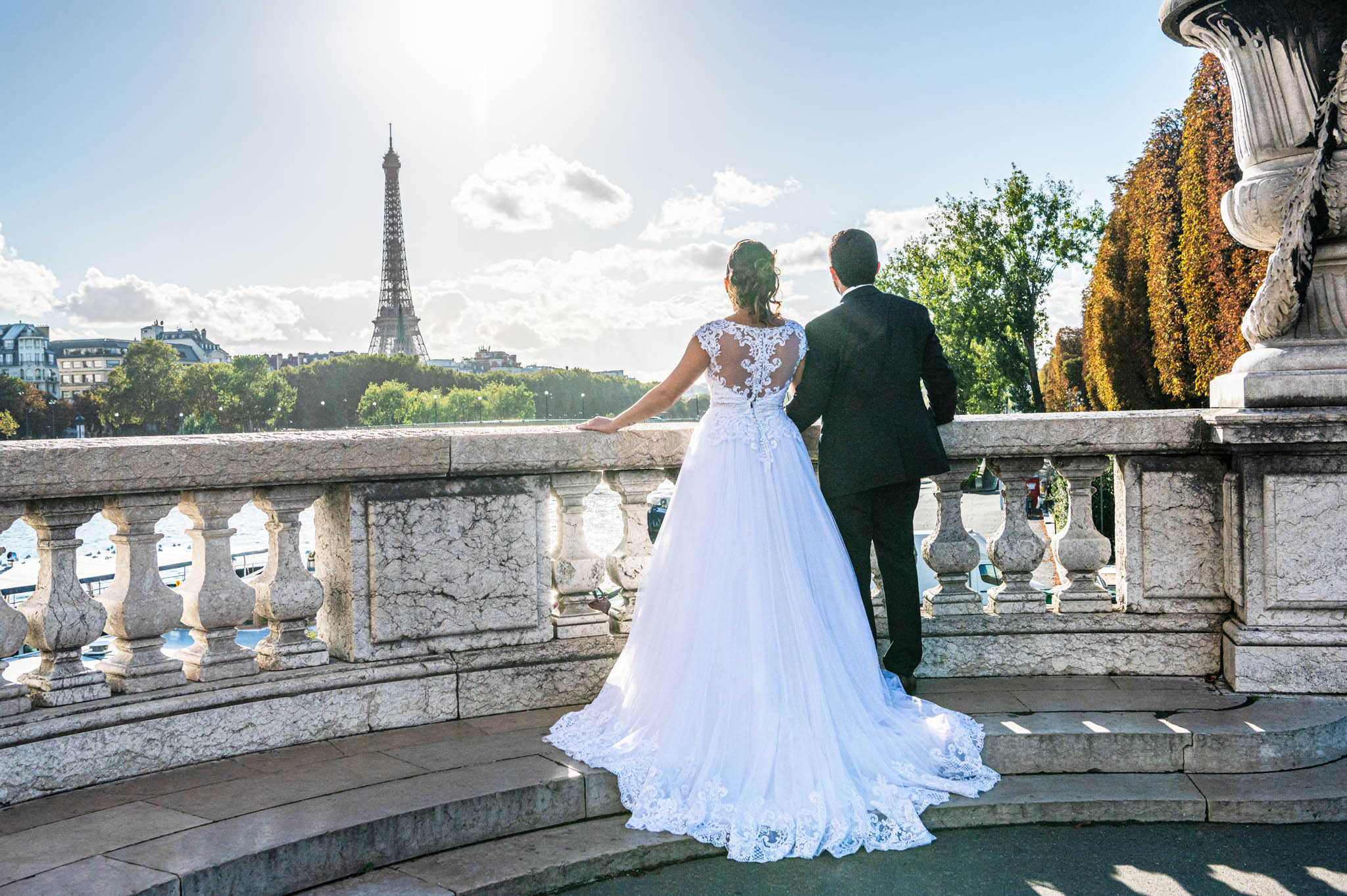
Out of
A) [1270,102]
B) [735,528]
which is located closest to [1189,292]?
[1270,102]

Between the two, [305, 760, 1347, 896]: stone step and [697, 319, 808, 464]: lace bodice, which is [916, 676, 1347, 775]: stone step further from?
[697, 319, 808, 464]: lace bodice

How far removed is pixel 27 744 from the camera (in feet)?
11.2

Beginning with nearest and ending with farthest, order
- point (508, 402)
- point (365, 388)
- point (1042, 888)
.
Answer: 1. point (1042, 888)
2. point (365, 388)
3. point (508, 402)

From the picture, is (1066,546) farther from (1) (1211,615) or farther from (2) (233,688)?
(2) (233,688)

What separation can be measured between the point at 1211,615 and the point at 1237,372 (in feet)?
3.32

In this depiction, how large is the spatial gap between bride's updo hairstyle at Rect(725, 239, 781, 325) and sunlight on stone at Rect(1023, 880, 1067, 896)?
204 cm

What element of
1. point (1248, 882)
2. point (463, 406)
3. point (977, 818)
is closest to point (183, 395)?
point (463, 406)

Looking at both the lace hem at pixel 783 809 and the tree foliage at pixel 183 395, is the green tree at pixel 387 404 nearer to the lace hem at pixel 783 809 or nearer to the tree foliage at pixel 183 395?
the tree foliage at pixel 183 395

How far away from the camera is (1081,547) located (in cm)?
476

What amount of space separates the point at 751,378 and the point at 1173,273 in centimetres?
2173

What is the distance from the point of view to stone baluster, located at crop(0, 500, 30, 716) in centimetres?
337

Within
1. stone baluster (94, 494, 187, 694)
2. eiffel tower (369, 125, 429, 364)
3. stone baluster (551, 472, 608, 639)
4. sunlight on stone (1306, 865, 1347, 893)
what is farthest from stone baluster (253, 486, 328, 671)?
eiffel tower (369, 125, 429, 364)

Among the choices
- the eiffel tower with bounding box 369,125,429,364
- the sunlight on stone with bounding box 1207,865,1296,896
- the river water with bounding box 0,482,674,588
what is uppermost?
the eiffel tower with bounding box 369,125,429,364

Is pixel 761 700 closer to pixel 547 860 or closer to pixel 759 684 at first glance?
pixel 759 684
